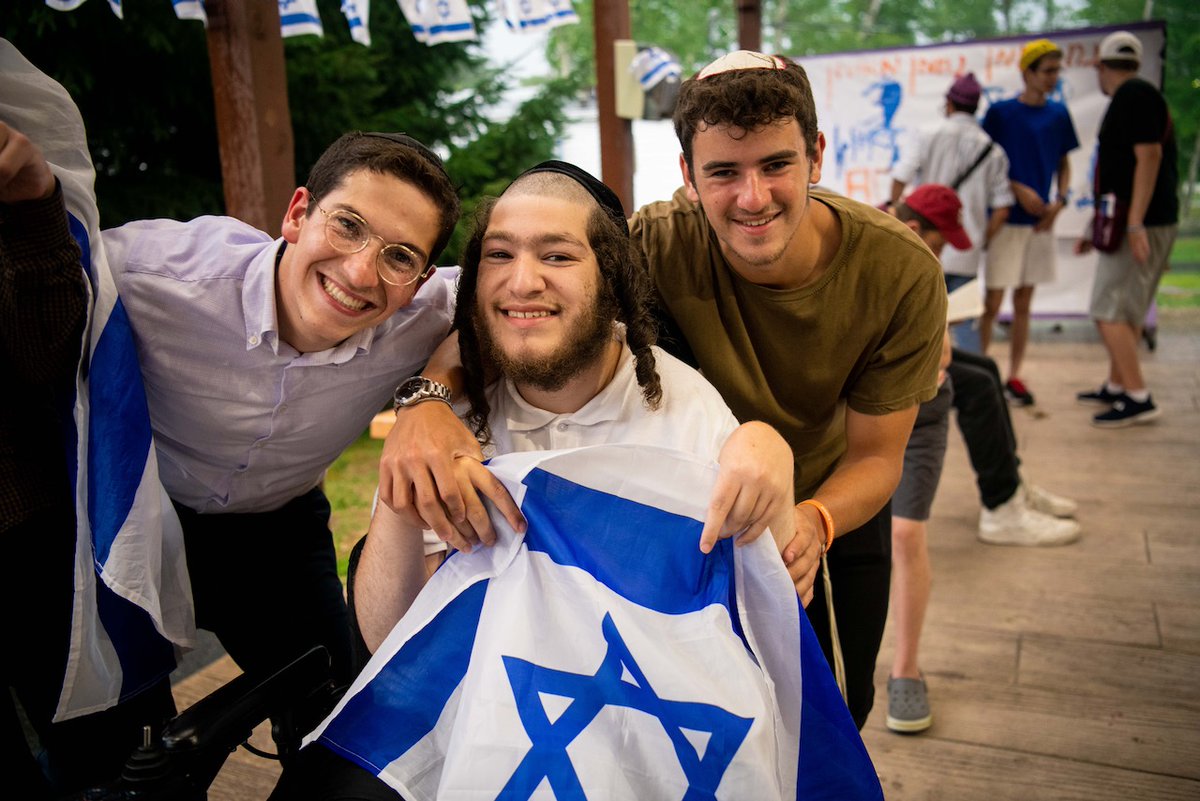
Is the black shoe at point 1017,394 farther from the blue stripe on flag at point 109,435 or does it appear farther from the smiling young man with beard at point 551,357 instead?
the blue stripe on flag at point 109,435

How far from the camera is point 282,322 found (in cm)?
180

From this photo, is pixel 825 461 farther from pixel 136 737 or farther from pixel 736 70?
pixel 136 737

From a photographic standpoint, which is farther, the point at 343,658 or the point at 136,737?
the point at 343,658

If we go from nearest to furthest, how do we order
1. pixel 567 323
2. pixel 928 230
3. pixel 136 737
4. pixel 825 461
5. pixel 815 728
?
1. pixel 815 728
2. pixel 567 323
3. pixel 136 737
4. pixel 825 461
5. pixel 928 230

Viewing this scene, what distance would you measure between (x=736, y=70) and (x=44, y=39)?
3861 mm

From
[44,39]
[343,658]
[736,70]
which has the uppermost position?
[44,39]

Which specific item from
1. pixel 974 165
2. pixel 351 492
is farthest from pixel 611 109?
pixel 351 492

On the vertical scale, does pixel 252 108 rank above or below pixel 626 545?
above

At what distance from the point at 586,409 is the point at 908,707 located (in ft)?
5.57

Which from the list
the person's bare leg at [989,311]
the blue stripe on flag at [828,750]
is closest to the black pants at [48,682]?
the blue stripe on flag at [828,750]

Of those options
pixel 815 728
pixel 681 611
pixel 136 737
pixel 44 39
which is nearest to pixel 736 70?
pixel 681 611

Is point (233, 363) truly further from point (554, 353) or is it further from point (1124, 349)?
point (1124, 349)

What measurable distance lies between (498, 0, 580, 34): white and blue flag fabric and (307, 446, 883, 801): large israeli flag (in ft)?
12.1

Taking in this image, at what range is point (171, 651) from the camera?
1784 mm
